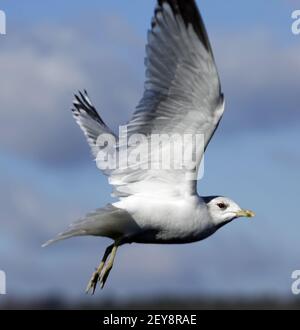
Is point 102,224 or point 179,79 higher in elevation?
point 179,79

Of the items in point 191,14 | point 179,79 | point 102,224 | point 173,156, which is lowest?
point 102,224

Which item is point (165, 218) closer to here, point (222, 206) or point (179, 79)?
point (222, 206)

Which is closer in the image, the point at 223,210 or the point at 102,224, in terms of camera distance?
the point at 102,224

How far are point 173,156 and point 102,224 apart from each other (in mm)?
864

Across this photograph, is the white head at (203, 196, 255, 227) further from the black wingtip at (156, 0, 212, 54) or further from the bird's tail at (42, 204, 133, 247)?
the black wingtip at (156, 0, 212, 54)

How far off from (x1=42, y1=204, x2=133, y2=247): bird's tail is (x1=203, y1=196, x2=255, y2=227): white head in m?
0.86

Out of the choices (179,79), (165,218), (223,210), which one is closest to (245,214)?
(223,210)

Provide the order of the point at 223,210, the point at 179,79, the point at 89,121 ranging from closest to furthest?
1. the point at 179,79
2. the point at 223,210
3. the point at 89,121

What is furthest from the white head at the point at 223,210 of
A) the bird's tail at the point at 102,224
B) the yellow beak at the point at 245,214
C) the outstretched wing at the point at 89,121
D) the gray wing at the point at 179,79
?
the outstretched wing at the point at 89,121

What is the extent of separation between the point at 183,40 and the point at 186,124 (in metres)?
0.76

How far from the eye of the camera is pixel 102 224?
11.7m

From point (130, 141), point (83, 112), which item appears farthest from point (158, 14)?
point (83, 112)

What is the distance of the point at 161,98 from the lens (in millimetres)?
11469

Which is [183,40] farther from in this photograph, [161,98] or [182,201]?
[182,201]
